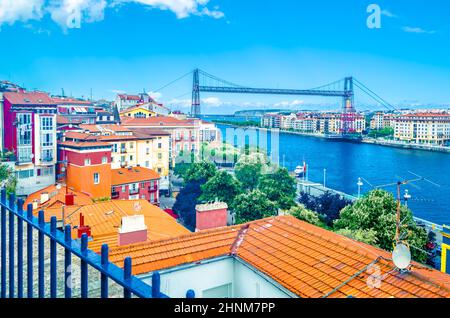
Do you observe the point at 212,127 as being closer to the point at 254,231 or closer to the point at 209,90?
the point at 209,90

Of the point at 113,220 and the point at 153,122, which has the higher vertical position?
the point at 153,122

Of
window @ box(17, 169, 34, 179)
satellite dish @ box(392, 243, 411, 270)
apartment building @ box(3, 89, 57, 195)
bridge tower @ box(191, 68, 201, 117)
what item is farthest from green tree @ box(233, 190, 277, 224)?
bridge tower @ box(191, 68, 201, 117)

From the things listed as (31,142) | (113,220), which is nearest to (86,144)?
(31,142)

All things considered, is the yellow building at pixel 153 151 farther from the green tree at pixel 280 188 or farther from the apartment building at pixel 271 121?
the apartment building at pixel 271 121

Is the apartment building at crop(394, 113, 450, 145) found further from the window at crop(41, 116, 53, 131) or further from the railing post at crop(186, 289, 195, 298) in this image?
the railing post at crop(186, 289, 195, 298)

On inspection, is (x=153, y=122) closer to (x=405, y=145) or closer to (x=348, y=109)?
(x=405, y=145)
